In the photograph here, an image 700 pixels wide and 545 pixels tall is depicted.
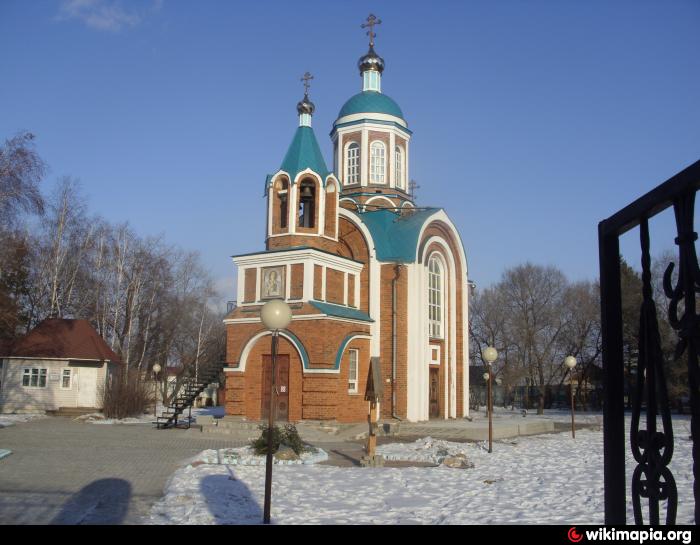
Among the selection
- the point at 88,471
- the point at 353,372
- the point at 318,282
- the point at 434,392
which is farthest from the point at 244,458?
the point at 434,392

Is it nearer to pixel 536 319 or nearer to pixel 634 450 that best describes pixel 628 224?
pixel 634 450

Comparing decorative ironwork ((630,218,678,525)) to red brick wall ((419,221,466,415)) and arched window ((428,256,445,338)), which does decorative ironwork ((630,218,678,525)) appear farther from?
red brick wall ((419,221,466,415))

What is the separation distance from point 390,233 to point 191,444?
10.5m

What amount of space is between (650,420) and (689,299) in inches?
20.7

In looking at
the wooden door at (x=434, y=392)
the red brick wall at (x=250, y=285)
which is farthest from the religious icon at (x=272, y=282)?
the wooden door at (x=434, y=392)

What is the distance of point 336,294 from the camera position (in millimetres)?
21375

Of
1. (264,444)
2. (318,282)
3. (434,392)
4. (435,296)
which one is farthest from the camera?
(435,296)

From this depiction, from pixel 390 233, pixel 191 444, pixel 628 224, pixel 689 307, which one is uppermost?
pixel 390 233

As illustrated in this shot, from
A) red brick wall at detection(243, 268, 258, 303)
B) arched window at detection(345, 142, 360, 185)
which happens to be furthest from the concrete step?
arched window at detection(345, 142, 360, 185)

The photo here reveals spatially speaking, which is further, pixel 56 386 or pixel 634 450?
pixel 56 386

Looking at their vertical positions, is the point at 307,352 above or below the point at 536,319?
below

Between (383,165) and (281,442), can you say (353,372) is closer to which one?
(281,442)

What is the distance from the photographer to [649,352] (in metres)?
2.53

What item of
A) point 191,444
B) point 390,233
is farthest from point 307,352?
point 390,233
